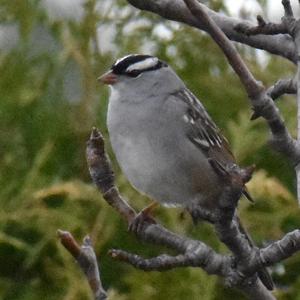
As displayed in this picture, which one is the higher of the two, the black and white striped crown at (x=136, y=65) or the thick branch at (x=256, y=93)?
the thick branch at (x=256, y=93)

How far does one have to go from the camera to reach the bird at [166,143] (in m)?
3.00

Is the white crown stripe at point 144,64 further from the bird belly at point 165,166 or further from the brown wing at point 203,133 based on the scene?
the bird belly at point 165,166

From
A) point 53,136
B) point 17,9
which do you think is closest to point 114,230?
point 53,136

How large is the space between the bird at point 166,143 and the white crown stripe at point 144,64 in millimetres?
26

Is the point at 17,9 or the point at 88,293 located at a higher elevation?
the point at 17,9

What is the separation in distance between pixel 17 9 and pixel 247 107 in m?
0.93

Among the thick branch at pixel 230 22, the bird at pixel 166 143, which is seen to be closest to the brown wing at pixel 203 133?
the bird at pixel 166 143

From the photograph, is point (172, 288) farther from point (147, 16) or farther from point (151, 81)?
point (147, 16)

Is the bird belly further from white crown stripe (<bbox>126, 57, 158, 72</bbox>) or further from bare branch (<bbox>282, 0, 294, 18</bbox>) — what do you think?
bare branch (<bbox>282, 0, 294, 18</bbox>)

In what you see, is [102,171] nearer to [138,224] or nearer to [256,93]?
[138,224]

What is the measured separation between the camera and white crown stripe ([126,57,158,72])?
136 inches

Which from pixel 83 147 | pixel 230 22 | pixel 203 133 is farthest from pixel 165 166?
pixel 83 147

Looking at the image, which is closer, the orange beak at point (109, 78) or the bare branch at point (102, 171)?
the bare branch at point (102, 171)

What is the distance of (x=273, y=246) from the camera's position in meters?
2.34
